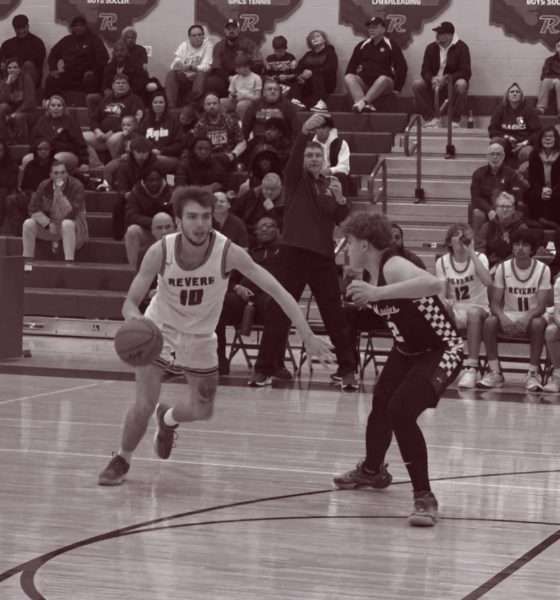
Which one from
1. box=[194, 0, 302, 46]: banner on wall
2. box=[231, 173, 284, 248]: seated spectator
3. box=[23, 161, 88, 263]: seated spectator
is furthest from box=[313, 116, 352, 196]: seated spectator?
box=[194, 0, 302, 46]: banner on wall

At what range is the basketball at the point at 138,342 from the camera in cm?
687

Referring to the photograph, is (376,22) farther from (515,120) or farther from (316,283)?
(316,283)

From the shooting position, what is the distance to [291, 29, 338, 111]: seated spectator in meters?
18.0

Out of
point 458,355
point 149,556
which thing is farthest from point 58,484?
point 458,355

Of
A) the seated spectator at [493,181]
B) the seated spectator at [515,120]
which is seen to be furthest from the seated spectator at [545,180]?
the seated spectator at [515,120]

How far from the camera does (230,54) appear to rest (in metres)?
18.6

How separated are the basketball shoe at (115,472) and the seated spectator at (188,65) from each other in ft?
37.7

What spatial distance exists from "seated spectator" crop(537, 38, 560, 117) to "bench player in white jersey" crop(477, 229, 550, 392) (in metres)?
5.20

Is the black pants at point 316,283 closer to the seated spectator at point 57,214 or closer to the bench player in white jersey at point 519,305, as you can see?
the bench player in white jersey at point 519,305

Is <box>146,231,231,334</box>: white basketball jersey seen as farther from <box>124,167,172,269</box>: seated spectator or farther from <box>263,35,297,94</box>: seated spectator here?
<box>263,35,297,94</box>: seated spectator

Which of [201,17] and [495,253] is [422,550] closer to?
[495,253]

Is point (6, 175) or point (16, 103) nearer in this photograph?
point (6, 175)

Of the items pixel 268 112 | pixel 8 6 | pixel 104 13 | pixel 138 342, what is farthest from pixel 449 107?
pixel 138 342

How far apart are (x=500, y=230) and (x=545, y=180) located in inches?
55.5
